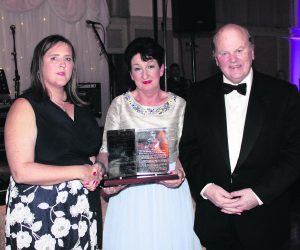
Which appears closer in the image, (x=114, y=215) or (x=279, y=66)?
(x=114, y=215)

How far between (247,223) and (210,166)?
0.38m

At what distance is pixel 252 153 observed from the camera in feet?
6.97

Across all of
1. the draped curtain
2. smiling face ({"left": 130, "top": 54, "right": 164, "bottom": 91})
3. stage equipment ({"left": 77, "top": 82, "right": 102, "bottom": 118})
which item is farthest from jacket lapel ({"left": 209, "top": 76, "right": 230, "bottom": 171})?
the draped curtain

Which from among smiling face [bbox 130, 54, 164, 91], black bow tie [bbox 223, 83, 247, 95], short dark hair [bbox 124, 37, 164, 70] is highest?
short dark hair [bbox 124, 37, 164, 70]

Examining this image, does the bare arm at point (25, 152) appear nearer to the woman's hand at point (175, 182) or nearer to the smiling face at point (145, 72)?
the woman's hand at point (175, 182)

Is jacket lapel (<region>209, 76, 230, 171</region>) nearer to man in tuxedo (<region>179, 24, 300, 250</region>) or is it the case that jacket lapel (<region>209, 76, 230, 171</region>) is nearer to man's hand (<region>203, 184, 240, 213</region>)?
man in tuxedo (<region>179, 24, 300, 250</region>)

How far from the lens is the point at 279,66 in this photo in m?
15.0

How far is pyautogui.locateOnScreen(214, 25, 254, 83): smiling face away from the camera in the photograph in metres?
2.17

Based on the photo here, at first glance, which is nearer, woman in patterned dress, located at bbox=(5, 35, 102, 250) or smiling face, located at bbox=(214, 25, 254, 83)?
woman in patterned dress, located at bbox=(5, 35, 102, 250)

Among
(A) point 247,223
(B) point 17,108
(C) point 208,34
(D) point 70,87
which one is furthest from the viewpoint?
(C) point 208,34

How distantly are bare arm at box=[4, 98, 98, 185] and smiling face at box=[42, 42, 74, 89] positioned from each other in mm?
219

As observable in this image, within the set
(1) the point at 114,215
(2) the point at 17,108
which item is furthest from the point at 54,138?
(1) the point at 114,215

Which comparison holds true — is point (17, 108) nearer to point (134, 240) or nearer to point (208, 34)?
point (134, 240)

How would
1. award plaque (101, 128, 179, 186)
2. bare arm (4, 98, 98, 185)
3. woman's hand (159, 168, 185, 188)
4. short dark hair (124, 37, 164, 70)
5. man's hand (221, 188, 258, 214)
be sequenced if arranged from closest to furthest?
1. bare arm (4, 98, 98, 185)
2. man's hand (221, 188, 258, 214)
3. award plaque (101, 128, 179, 186)
4. woman's hand (159, 168, 185, 188)
5. short dark hair (124, 37, 164, 70)
